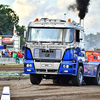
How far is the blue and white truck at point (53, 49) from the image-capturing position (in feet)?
51.0

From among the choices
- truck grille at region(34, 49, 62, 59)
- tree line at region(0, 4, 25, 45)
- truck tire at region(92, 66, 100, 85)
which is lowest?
truck tire at region(92, 66, 100, 85)

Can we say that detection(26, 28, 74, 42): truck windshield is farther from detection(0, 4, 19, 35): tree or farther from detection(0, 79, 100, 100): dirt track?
detection(0, 4, 19, 35): tree

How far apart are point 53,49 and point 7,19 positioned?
4633 inches

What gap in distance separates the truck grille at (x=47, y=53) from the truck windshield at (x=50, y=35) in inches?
19.1

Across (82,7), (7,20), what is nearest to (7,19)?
(7,20)

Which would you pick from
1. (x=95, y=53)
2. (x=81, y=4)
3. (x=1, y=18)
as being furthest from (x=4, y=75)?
(x=1, y=18)

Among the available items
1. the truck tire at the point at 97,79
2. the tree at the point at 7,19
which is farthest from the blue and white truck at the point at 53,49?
the tree at the point at 7,19

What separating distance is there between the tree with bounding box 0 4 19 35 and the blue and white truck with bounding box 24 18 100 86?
370ft

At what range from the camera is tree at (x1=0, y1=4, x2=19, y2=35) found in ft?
425

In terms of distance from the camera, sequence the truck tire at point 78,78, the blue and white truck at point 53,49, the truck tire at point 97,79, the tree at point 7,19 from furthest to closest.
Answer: the tree at point 7,19, the truck tire at point 97,79, the truck tire at point 78,78, the blue and white truck at point 53,49

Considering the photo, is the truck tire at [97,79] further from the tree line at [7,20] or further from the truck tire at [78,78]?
the tree line at [7,20]

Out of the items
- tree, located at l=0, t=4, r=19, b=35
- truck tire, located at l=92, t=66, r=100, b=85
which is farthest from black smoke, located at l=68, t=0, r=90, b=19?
tree, located at l=0, t=4, r=19, b=35

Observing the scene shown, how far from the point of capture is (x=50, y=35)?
51.6 ft

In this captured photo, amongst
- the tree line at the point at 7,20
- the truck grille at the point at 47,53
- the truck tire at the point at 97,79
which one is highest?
the tree line at the point at 7,20
